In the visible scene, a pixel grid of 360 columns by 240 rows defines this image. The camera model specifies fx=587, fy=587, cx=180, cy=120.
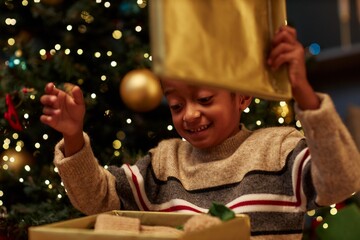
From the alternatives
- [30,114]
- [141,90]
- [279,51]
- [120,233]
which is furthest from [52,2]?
[120,233]

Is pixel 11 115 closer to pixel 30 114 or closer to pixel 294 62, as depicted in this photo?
pixel 30 114

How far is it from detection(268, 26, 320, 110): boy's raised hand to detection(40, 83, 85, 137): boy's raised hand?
373 millimetres

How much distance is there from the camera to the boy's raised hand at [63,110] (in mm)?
1027

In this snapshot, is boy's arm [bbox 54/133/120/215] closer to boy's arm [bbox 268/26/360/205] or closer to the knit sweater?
the knit sweater

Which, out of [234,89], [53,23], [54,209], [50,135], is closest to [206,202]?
[234,89]

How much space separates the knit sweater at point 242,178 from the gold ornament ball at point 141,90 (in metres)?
0.37

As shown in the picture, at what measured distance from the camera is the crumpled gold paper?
0.70 metres

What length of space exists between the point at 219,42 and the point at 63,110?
392 millimetres

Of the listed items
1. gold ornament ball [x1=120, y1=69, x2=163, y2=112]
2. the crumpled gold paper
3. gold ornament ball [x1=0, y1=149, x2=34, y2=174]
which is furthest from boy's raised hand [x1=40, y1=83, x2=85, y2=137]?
gold ornament ball [x1=0, y1=149, x2=34, y2=174]

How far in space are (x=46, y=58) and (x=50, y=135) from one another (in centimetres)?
24

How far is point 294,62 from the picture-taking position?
89cm

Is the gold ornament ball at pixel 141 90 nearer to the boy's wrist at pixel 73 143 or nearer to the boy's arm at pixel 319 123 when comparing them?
the boy's wrist at pixel 73 143

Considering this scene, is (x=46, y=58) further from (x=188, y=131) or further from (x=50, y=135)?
(x=188, y=131)

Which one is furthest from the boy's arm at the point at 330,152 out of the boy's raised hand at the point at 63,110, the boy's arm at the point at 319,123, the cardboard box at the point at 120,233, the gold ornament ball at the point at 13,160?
the gold ornament ball at the point at 13,160
